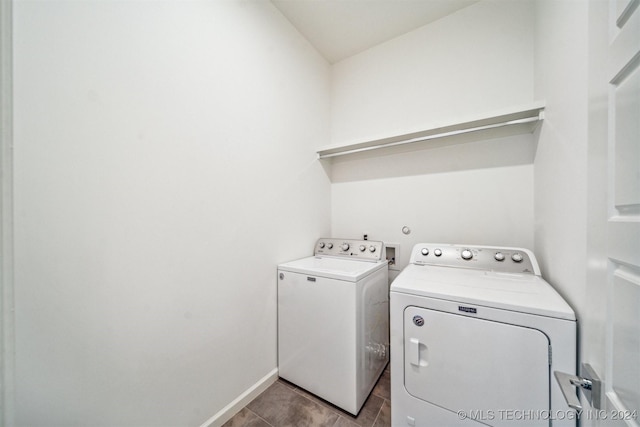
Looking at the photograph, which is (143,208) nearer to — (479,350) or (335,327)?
(335,327)

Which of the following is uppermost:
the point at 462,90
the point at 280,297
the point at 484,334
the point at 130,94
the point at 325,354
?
the point at 462,90

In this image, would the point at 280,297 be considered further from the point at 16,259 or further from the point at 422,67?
the point at 422,67

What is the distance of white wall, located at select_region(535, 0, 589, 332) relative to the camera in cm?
86

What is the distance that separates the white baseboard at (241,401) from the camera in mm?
1303

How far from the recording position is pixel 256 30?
1.61 metres

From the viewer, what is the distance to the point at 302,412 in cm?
143

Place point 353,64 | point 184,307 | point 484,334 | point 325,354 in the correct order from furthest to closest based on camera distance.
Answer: point 353,64
point 325,354
point 184,307
point 484,334

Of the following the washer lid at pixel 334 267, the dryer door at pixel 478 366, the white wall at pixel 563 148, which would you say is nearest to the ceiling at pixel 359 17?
the white wall at pixel 563 148

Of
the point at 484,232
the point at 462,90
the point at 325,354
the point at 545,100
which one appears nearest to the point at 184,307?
the point at 325,354

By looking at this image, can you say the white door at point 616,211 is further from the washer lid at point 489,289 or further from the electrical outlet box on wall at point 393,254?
the electrical outlet box on wall at point 393,254

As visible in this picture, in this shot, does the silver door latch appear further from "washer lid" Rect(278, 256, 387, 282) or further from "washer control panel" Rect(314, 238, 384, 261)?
"washer control panel" Rect(314, 238, 384, 261)

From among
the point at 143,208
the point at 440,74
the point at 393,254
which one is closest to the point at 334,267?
the point at 393,254

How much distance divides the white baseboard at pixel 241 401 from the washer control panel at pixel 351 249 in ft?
3.40

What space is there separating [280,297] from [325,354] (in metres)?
0.51
